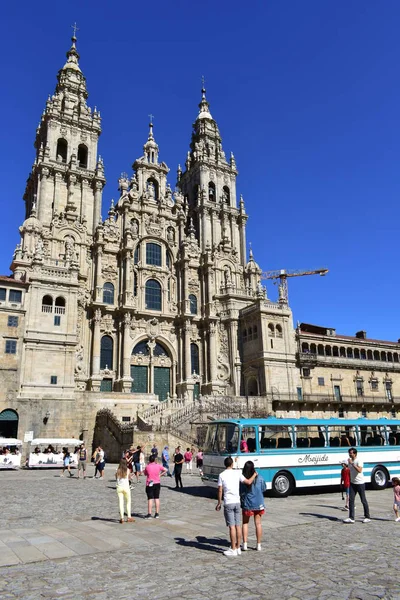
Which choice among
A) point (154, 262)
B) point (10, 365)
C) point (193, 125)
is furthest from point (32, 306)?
point (193, 125)

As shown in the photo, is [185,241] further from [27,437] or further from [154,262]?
[27,437]

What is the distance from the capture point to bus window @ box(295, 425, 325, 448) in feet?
60.8

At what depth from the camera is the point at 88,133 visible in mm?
52500

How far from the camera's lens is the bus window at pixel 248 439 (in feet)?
56.4

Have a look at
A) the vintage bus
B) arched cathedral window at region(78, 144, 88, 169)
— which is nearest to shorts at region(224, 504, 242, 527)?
the vintage bus

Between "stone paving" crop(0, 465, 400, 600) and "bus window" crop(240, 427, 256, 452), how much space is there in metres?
2.04

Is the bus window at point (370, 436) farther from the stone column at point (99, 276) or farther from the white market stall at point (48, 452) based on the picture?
the stone column at point (99, 276)

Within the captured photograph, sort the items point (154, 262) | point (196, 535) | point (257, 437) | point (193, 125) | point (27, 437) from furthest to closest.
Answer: point (193, 125)
point (154, 262)
point (27, 437)
point (257, 437)
point (196, 535)

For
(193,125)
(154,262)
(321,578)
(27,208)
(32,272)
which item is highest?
(193,125)

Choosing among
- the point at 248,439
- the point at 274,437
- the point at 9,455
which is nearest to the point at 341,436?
the point at 274,437

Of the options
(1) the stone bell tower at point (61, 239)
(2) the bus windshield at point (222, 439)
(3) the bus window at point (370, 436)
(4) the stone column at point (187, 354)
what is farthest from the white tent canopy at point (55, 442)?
(3) the bus window at point (370, 436)

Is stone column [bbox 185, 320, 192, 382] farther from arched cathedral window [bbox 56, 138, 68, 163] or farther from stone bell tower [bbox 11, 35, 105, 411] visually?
arched cathedral window [bbox 56, 138, 68, 163]

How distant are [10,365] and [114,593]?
31642mm

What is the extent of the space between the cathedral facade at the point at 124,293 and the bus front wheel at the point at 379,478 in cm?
2356
